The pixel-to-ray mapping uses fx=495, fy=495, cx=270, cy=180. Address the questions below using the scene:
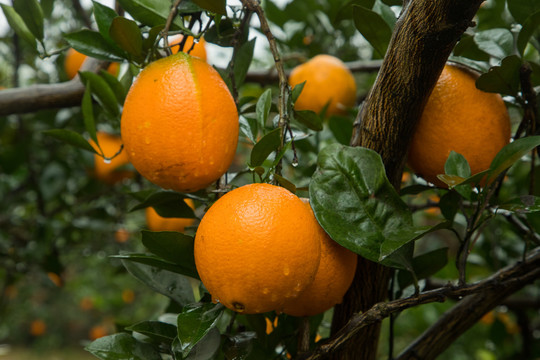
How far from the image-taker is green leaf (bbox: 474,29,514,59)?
0.63m

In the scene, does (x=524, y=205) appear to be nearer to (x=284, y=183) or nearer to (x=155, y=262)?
(x=284, y=183)

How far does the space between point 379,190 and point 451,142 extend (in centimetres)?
12

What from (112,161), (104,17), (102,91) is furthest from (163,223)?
(104,17)

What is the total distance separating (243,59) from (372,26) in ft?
0.60

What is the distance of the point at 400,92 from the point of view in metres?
0.51

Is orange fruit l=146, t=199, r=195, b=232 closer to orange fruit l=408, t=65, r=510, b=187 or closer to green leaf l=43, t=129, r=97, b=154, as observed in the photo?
green leaf l=43, t=129, r=97, b=154

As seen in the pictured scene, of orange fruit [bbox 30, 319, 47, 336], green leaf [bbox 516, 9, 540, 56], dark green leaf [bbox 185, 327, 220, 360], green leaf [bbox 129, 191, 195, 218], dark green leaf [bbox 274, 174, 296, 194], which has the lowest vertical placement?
orange fruit [bbox 30, 319, 47, 336]

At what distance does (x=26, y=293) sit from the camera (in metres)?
2.31

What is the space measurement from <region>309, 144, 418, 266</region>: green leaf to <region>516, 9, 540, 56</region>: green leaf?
0.25m

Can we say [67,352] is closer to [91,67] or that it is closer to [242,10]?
[91,67]

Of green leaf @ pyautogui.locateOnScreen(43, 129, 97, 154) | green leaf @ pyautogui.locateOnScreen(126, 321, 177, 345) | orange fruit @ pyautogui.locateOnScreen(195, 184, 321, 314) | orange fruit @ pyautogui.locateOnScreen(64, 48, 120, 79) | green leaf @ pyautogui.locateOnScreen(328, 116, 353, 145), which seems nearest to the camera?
orange fruit @ pyautogui.locateOnScreen(195, 184, 321, 314)

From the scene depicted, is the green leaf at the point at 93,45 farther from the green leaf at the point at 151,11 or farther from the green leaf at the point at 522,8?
the green leaf at the point at 522,8

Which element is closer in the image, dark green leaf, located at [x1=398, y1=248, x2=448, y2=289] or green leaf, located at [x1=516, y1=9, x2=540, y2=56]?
green leaf, located at [x1=516, y1=9, x2=540, y2=56]

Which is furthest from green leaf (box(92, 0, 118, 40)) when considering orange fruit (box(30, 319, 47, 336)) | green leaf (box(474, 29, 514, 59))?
orange fruit (box(30, 319, 47, 336))
